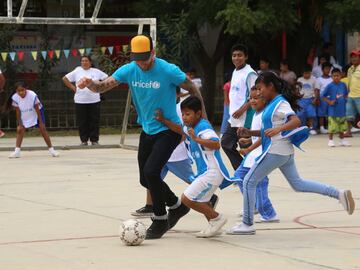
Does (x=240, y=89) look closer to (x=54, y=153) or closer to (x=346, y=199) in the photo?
(x=346, y=199)

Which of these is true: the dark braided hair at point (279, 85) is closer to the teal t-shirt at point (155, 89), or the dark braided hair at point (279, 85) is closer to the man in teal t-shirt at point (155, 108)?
the man in teal t-shirt at point (155, 108)

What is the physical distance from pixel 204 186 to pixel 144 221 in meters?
1.34

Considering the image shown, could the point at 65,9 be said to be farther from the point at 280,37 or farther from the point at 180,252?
the point at 180,252

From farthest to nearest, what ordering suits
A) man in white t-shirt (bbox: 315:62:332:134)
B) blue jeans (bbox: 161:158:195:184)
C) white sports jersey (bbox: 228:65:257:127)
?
man in white t-shirt (bbox: 315:62:332:134), white sports jersey (bbox: 228:65:257:127), blue jeans (bbox: 161:158:195:184)

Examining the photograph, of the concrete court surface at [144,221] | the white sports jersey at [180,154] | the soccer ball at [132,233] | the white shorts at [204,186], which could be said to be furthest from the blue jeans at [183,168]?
the soccer ball at [132,233]

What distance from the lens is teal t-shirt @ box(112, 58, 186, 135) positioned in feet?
27.6

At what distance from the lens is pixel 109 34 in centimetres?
2598

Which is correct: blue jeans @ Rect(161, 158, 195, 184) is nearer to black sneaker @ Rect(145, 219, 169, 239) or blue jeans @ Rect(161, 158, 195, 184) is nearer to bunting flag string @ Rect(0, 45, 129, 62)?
black sneaker @ Rect(145, 219, 169, 239)

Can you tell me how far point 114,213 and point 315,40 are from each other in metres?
15.3

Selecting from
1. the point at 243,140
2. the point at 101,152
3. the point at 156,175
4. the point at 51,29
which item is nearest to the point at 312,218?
the point at 243,140

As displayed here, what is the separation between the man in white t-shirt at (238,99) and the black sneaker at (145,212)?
6.02 ft

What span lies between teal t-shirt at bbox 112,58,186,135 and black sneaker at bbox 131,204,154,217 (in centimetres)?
113

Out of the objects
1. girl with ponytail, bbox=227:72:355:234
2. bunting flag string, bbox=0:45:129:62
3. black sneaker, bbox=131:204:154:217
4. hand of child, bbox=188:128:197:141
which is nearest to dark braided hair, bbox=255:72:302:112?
girl with ponytail, bbox=227:72:355:234

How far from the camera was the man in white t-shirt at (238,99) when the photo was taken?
10.5m
